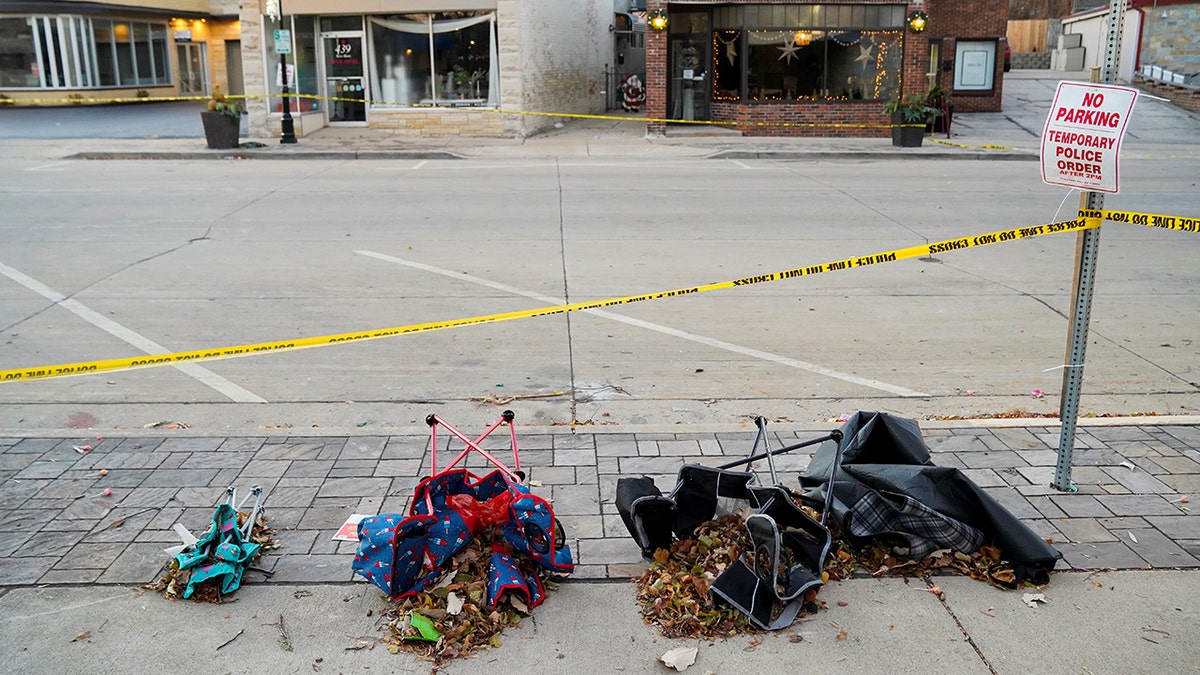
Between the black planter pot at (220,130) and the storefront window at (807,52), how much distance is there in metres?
11.7

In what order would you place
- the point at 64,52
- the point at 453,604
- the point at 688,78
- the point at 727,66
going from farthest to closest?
the point at 64,52 < the point at 688,78 < the point at 727,66 < the point at 453,604

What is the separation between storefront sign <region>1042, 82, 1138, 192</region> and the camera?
4602mm

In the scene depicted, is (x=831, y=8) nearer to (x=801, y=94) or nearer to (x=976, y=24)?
(x=801, y=94)

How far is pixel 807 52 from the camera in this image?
2502 centimetres

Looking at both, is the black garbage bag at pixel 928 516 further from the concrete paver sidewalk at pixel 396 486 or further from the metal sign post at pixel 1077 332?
the metal sign post at pixel 1077 332

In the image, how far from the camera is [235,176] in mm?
18359

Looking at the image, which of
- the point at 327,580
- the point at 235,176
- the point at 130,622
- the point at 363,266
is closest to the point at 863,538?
the point at 327,580

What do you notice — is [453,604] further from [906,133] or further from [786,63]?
[786,63]

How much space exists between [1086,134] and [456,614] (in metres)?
3.59

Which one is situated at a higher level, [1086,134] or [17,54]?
[17,54]

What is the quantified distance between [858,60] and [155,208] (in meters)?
17.4

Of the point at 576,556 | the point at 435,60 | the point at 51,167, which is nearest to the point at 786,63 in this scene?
the point at 435,60

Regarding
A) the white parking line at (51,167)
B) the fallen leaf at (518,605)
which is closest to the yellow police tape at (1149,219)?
the fallen leaf at (518,605)

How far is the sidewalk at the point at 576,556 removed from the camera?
3.82m
